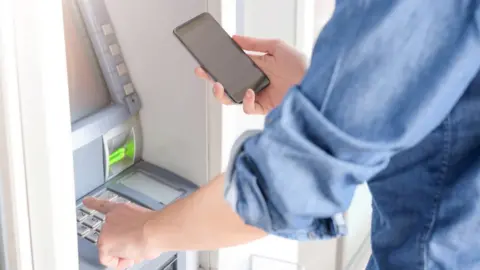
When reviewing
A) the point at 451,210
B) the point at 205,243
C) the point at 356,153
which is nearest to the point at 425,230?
the point at 451,210

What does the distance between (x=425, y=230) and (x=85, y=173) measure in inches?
21.4

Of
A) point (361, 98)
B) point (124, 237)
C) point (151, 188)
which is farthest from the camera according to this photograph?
point (151, 188)

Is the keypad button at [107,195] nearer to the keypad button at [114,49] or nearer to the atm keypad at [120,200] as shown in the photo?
the atm keypad at [120,200]

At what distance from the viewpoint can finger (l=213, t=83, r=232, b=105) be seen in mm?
986

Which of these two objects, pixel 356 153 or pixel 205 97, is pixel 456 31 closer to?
pixel 356 153

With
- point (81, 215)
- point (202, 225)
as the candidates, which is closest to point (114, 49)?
point (81, 215)

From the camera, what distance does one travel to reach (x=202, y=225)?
78 centimetres

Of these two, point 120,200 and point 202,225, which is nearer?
point 202,225

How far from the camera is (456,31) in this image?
493mm

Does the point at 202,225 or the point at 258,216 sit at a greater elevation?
the point at 258,216

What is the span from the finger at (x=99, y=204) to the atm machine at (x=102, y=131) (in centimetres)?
2

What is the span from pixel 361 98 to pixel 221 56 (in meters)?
0.52

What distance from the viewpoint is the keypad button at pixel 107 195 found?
1032 mm

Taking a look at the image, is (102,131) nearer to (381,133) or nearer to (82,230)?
(82,230)
